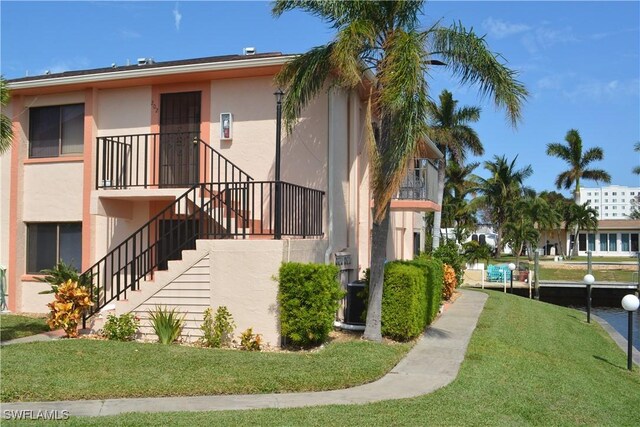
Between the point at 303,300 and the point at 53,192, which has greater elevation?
the point at 53,192

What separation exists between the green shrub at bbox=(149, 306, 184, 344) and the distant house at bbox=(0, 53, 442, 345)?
22cm

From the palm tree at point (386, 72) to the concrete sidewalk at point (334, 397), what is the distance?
1.38 m

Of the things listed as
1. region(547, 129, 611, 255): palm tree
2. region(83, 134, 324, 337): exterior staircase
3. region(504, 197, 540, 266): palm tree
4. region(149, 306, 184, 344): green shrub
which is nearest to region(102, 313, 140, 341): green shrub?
region(83, 134, 324, 337): exterior staircase

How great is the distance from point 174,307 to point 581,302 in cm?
2487

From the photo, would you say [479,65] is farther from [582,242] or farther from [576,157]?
[582,242]

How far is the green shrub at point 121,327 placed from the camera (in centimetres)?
1006

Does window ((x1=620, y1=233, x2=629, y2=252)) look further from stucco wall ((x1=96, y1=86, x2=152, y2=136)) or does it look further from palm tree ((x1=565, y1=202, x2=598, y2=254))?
stucco wall ((x1=96, y1=86, x2=152, y2=136))

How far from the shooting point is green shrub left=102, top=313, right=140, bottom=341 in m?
10.1

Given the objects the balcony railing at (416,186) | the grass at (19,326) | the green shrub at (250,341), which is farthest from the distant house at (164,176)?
the green shrub at (250,341)

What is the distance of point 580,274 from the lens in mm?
36969

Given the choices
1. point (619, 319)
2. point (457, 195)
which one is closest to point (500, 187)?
point (457, 195)

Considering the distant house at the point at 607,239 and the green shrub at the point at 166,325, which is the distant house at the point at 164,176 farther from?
the distant house at the point at 607,239

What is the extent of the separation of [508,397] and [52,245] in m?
10.8

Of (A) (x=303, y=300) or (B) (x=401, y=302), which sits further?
(B) (x=401, y=302)
